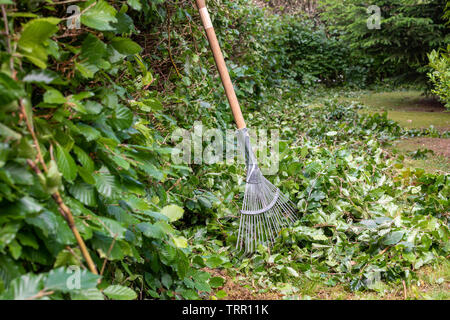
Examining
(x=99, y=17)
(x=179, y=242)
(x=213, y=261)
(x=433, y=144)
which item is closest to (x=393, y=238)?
(x=213, y=261)

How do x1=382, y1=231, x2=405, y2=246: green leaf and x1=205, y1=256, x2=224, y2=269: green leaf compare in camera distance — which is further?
x1=382, y1=231, x2=405, y2=246: green leaf

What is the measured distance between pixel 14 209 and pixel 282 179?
2.15 m

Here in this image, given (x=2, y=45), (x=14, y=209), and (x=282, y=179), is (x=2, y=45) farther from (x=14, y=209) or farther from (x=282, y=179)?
(x=282, y=179)

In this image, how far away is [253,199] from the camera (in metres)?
2.55

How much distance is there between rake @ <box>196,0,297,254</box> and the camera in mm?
2473

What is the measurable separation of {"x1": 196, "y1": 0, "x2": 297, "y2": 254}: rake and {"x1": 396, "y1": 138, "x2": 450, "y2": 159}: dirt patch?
9.36 feet

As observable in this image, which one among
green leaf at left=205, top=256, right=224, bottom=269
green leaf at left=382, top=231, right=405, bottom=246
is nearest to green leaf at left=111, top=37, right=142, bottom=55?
green leaf at left=205, top=256, right=224, bottom=269

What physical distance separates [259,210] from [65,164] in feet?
5.35

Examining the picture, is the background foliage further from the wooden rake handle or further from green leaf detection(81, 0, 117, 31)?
the wooden rake handle

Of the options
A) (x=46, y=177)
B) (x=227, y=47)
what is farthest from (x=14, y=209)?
(x=227, y=47)

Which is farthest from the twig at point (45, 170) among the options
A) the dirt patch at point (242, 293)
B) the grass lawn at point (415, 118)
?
the grass lawn at point (415, 118)

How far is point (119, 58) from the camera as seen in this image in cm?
133

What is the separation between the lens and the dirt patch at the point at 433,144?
464 centimetres

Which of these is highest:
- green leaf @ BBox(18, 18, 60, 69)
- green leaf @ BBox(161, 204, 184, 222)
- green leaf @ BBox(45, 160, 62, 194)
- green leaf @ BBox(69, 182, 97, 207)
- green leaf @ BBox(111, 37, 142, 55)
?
green leaf @ BBox(111, 37, 142, 55)
